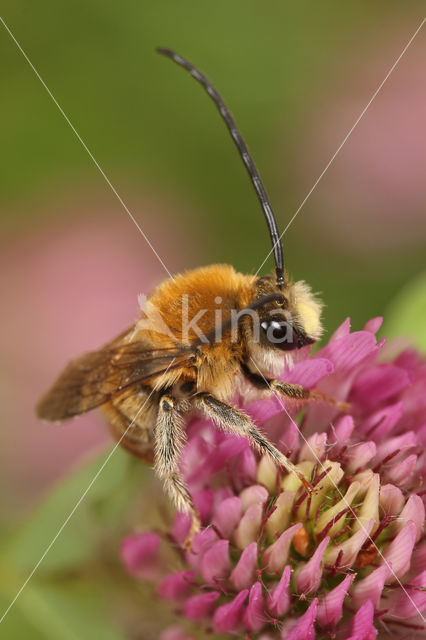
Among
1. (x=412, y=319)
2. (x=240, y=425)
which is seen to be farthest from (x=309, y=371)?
(x=412, y=319)

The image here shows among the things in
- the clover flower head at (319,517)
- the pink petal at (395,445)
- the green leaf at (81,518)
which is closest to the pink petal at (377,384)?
the clover flower head at (319,517)

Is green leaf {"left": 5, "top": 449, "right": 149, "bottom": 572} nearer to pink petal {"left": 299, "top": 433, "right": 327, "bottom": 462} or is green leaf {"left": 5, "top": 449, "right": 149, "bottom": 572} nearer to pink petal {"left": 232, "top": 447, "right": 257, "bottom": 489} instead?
pink petal {"left": 232, "top": 447, "right": 257, "bottom": 489}

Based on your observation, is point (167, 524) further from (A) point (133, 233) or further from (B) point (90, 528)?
(A) point (133, 233)

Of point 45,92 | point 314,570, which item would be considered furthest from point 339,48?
point 314,570

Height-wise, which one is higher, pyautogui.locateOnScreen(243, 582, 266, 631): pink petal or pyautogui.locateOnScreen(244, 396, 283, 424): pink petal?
pyautogui.locateOnScreen(244, 396, 283, 424): pink petal

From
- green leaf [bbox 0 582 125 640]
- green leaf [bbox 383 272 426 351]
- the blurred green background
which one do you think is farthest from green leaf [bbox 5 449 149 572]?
the blurred green background
